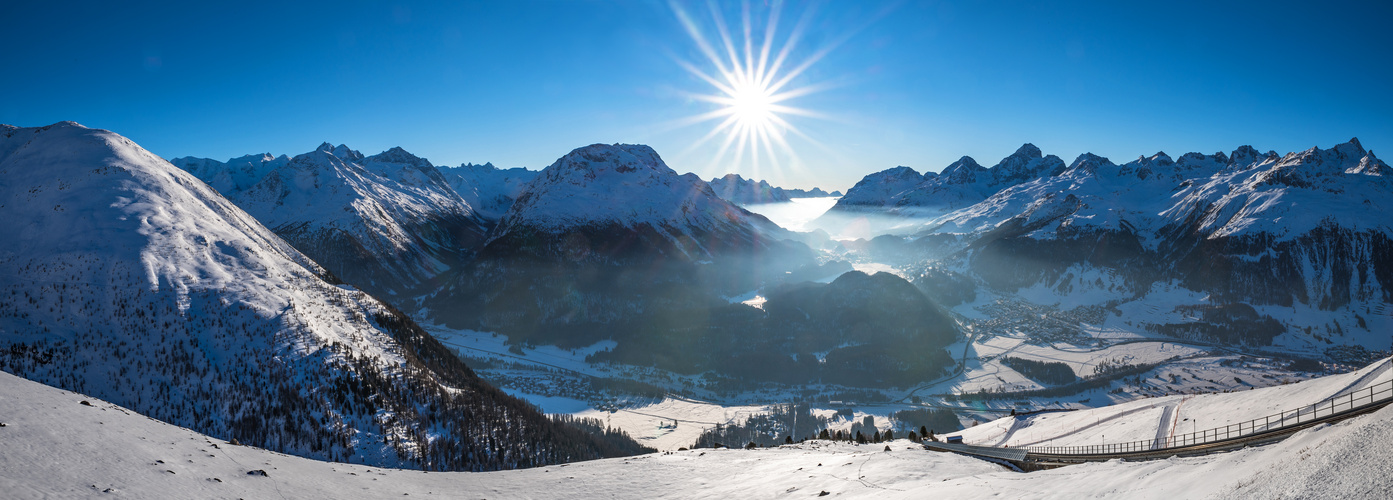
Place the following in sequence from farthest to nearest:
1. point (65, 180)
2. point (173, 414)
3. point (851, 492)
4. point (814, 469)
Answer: point (65, 180) → point (173, 414) → point (814, 469) → point (851, 492)

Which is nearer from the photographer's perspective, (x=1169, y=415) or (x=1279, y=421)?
(x=1279, y=421)

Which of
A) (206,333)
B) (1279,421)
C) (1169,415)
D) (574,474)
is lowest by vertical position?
(574,474)

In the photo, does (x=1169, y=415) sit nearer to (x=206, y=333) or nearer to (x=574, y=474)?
(x=574, y=474)

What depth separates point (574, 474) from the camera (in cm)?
4538

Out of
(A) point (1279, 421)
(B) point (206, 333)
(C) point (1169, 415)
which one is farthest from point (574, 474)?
(B) point (206, 333)

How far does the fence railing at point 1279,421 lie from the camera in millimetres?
29781

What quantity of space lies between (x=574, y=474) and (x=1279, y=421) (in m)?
50.4

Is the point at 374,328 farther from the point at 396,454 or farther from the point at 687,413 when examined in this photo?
the point at 687,413

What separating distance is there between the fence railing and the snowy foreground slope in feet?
34.0

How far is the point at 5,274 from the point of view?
232 ft

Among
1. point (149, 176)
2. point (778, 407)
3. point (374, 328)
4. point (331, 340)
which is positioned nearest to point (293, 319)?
point (331, 340)

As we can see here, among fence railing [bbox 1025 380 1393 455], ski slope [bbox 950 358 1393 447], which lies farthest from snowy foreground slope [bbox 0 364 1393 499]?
ski slope [bbox 950 358 1393 447]

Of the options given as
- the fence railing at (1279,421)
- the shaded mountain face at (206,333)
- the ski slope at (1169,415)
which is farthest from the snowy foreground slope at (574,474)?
the shaded mountain face at (206,333)

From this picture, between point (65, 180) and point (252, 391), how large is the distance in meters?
63.4
